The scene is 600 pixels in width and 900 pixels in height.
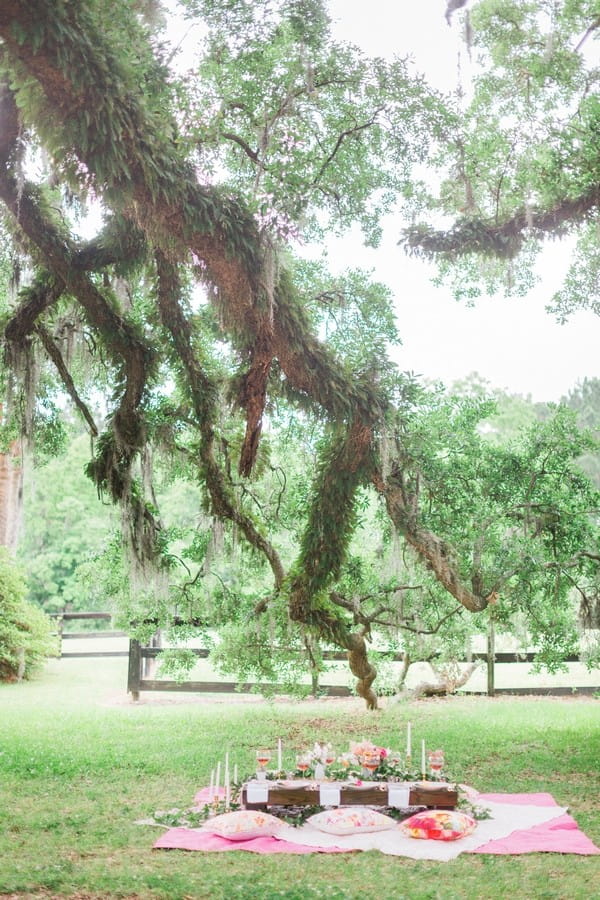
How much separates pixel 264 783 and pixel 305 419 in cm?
334

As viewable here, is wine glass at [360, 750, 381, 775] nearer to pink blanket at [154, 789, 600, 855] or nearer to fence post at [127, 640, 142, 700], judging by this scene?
pink blanket at [154, 789, 600, 855]

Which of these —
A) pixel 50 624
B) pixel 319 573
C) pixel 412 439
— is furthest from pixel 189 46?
pixel 50 624

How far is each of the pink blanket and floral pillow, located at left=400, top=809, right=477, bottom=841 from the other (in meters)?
0.26

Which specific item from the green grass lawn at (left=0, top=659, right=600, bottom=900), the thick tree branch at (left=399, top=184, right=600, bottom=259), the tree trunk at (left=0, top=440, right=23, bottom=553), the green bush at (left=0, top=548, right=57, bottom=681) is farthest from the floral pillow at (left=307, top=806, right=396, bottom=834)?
the tree trunk at (left=0, top=440, right=23, bottom=553)

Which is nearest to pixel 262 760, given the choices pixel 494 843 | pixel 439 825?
pixel 439 825

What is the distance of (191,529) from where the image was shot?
9.82 metres

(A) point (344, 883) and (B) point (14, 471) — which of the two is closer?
(A) point (344, 883)

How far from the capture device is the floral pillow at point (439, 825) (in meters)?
6.38

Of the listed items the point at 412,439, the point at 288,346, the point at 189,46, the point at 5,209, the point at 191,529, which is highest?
the point at 189,46

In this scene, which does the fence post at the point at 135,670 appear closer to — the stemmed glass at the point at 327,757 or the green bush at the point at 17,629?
the green bush at the point at 17,629

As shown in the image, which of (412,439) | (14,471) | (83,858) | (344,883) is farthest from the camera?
(14,471)

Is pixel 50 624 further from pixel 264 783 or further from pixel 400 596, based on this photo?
pixel 264 783

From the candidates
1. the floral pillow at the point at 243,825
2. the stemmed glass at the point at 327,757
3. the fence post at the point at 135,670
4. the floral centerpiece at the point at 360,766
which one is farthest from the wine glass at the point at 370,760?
the fence post at the point at 135,670

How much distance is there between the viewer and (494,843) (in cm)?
625
